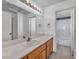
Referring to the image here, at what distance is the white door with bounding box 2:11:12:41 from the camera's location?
1.73m

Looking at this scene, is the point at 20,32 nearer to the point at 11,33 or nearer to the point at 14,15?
the point at 11,33

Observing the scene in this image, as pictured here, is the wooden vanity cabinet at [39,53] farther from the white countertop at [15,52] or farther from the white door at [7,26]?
the white door at [7,26]

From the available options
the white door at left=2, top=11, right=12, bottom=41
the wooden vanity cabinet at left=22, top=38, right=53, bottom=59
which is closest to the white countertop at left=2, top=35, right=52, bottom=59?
the wooden vanity cabinet at left=22, top=38, right=53, bottom=59

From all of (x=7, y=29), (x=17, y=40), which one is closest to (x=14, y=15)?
(x=7, y=29)

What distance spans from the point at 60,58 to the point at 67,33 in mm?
2803

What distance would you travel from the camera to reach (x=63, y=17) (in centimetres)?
579

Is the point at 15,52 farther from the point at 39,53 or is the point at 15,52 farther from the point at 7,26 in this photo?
the point at 39,53

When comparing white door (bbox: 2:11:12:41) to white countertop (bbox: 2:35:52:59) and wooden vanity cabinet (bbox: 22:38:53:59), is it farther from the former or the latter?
wooden vanity cabinet (bbox: 22:38:53:59)

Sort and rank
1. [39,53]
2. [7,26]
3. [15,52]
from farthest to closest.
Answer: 1. [39,53]
2. [7,26]
3. [15,52]

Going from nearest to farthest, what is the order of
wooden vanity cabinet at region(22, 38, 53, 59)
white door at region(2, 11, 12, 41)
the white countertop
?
1. the white countertop
2. wooden vanity cabinet at region(22, 38, 53, 59)
3. white door at region(2, 11, 12, 41)

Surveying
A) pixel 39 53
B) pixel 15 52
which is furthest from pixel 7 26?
pixel 39 53

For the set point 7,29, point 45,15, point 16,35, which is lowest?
point 16,35

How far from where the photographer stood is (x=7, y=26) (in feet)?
5.98

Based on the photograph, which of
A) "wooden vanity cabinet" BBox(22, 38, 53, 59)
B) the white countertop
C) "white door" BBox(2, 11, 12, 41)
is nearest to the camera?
the white countertop
